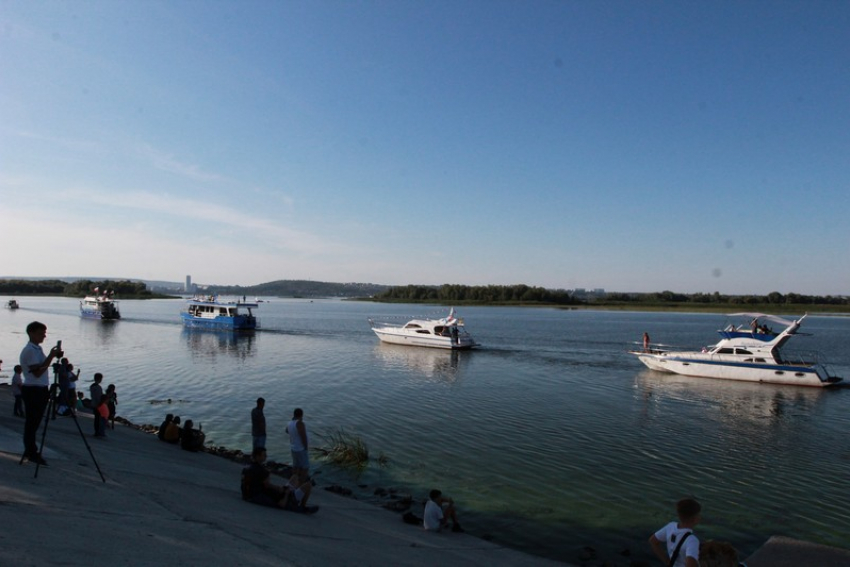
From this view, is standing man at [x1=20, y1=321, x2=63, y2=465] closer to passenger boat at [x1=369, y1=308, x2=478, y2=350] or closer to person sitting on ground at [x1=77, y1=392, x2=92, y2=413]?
person sitting on ground at [x1=77, y1=392, x2=92, y2=413]

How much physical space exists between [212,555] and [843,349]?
2825 inches

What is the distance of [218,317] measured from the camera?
75438 mm

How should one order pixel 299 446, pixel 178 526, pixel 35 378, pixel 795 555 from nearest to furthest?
pixel 178 526, pixel 35 378, pixel 795 555, pixel 299 446

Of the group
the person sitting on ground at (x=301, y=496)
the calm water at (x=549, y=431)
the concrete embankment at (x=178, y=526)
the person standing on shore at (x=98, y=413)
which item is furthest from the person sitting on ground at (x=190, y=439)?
the person sitting on ground at (x=301, y=496)

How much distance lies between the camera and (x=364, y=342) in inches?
2464

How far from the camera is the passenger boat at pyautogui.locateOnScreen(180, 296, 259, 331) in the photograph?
73438mm

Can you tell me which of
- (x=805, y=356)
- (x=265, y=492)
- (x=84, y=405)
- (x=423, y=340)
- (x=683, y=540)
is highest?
(x=683, y=540)

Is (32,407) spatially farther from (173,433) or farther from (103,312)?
(103,312)

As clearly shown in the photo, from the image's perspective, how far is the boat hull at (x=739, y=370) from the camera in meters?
36.2

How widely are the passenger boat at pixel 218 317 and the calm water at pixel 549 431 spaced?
23.9 metres

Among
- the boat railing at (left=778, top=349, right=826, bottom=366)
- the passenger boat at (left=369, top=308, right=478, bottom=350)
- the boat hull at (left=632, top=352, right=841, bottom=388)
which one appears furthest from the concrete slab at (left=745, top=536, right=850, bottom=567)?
the passenger boat at (left=369, top=308, right=478, bottom=350)

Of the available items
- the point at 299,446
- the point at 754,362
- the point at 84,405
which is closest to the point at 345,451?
the point at 299,446

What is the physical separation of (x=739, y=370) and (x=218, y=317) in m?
63.8

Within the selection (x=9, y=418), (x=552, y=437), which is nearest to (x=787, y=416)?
(x=552, y=437)
